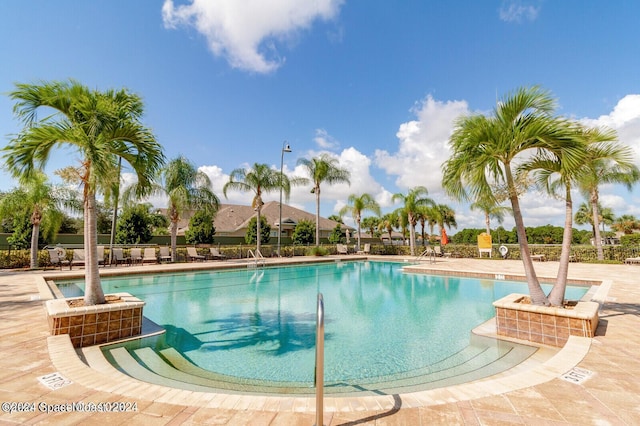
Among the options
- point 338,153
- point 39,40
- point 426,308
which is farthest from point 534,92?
point 338,153

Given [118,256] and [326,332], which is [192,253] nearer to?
[118,256]

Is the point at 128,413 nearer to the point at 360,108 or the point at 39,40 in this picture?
the point at 39,40

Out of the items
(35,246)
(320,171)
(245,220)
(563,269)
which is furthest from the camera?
(245,220)

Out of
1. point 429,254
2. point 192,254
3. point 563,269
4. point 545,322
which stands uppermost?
point 563,269

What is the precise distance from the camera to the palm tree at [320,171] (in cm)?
2603

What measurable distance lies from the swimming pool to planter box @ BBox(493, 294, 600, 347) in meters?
0.37

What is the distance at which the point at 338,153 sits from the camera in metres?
27.0

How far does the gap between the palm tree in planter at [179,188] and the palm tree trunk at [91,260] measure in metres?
14.4

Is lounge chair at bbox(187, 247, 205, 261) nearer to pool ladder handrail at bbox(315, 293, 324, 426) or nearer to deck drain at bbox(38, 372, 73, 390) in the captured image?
deck drain at bbox(38, 372, 73, 390)

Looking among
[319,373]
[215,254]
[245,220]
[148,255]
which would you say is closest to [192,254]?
[215,254]

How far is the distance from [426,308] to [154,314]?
7.32m

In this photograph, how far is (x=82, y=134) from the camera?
4.88m

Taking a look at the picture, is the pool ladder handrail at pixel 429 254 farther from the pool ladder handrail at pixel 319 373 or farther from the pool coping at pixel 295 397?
the pool ladder handrail at pixel 319 373

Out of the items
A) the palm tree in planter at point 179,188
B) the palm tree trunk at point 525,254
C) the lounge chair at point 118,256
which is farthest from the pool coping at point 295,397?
the palm tree in planter at point 179,188
